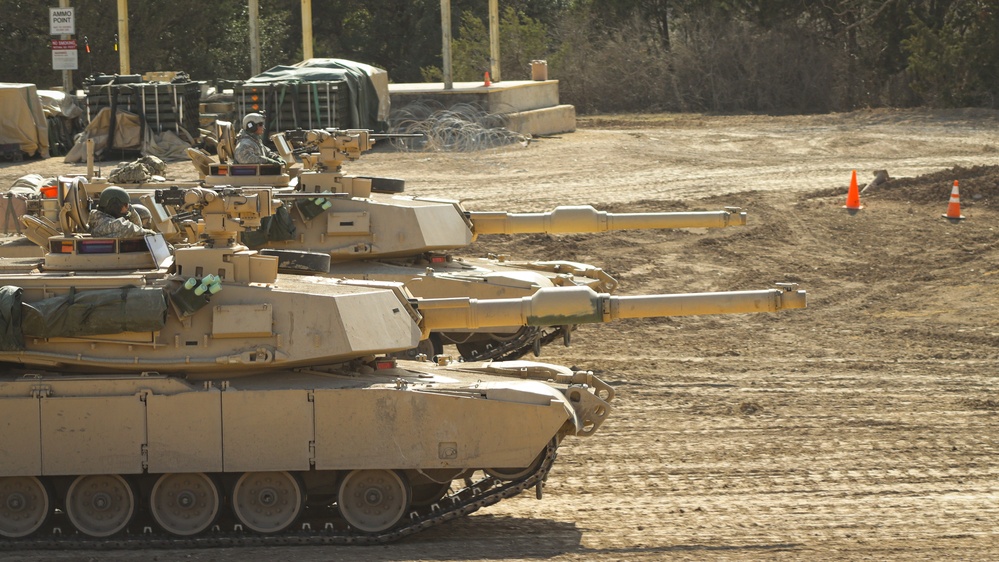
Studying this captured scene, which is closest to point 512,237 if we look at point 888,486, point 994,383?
point 994,383

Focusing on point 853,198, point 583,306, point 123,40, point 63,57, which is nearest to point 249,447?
point 583,306

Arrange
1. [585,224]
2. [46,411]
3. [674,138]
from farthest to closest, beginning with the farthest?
[674,138]
[585,224]
[46,411]

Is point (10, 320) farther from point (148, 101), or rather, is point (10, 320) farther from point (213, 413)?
point (148, 101)

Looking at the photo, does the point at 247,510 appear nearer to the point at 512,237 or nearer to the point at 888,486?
the point at 888,486

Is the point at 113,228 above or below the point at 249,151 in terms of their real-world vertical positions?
below

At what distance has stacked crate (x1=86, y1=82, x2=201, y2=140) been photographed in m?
28.5

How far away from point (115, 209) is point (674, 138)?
2092 cm

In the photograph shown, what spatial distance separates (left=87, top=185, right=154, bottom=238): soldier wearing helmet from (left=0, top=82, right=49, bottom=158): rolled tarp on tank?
18.0 metres

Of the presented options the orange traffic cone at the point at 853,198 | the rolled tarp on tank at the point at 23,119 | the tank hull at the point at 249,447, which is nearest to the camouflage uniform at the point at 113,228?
the tank hull at the point at 249,447

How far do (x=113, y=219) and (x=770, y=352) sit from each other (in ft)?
28.6

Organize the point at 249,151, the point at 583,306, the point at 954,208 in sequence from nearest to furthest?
the point at 583,306 < the point at 249,151 < the point at 954,208

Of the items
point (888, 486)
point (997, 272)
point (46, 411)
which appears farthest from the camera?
point (997, 272)

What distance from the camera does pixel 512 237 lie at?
77.5 ft

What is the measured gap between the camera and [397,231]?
15766 mm
